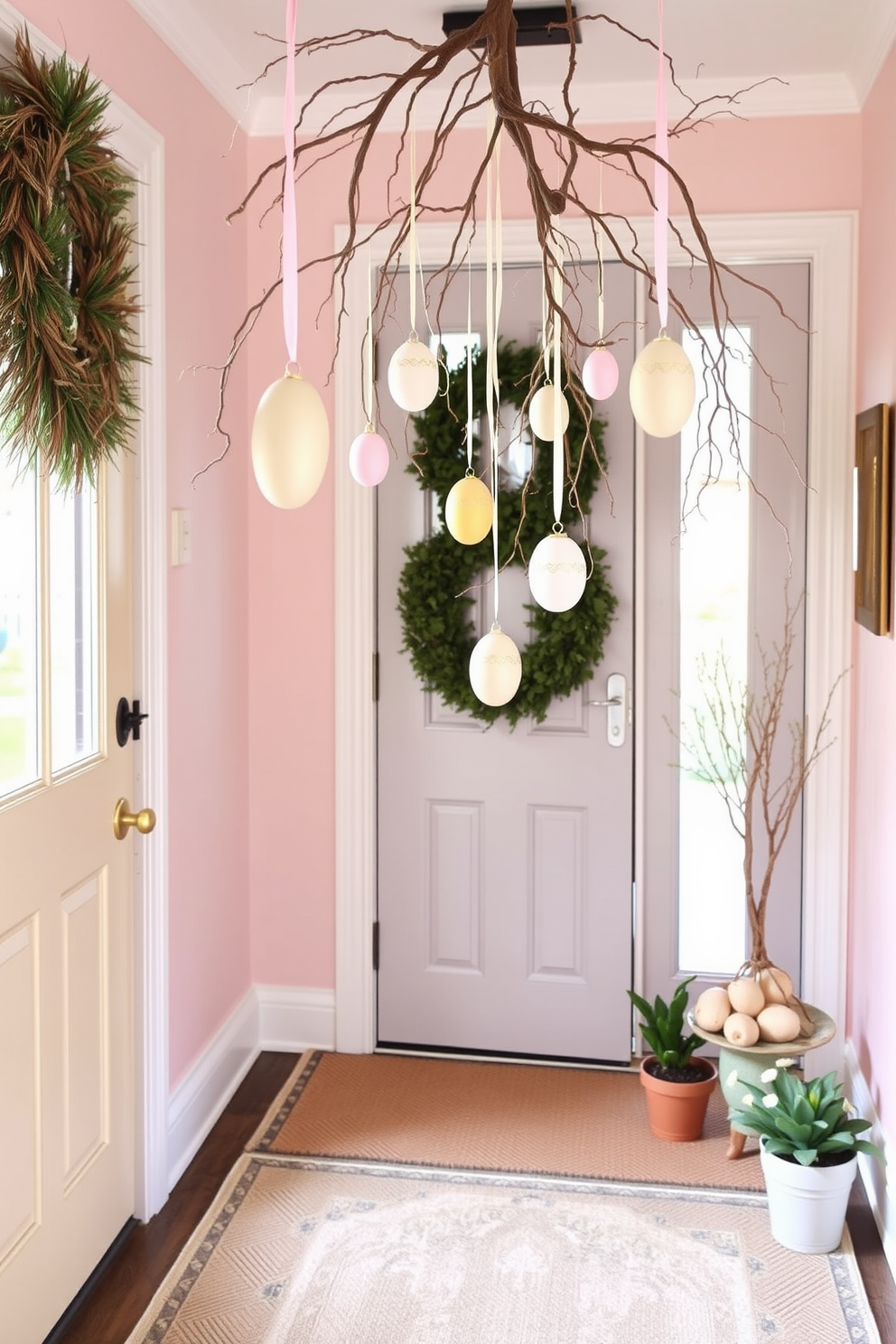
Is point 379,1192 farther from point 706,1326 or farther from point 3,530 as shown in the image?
point 3,530

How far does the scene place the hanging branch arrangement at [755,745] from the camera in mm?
3148

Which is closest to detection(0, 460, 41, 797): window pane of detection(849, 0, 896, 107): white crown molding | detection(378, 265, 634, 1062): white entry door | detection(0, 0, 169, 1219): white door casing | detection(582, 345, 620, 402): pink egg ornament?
detection(0, 0, 169, 1219): white door casing

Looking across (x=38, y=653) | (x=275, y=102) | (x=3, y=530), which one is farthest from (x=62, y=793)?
(x=275, y=102)

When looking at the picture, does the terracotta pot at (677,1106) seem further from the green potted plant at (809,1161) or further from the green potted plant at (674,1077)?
the green potted plant at (809,1161)

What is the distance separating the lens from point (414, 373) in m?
1.04

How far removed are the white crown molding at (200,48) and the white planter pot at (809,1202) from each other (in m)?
2.36

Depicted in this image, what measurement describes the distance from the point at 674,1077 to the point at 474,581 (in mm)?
1357

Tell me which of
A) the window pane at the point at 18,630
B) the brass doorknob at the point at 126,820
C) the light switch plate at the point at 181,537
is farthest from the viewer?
the light switch plate at the point at 181,537

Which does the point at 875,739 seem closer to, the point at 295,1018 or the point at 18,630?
the point at 295,1018

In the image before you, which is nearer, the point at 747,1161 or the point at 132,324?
the point at 132,324

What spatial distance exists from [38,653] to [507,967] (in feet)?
5.83

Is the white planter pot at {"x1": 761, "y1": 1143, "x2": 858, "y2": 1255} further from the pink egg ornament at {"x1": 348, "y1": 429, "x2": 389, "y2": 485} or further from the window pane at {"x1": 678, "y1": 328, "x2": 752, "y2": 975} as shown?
the pink egg ornament at {"x1": 348, "y1": 429, "x2": 389, "y2": 485}

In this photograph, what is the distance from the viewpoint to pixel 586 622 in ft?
10.4

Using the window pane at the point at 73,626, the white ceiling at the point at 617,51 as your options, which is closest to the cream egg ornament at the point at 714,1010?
the window pane at the point at 73,626
